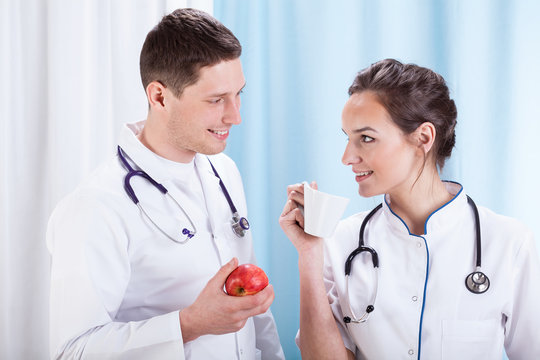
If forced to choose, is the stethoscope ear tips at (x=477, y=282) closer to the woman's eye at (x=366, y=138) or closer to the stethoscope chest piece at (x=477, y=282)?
the stethoscope chest piece at (x=477, y=282)

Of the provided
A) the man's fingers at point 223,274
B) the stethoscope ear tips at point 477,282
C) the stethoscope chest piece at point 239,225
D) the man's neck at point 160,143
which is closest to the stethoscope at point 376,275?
the stethoscope ear tips at point 477,282

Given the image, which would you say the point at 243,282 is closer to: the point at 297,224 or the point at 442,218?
the point at 297,224

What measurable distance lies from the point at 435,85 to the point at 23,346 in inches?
79.8

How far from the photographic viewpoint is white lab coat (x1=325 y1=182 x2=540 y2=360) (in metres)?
1.38

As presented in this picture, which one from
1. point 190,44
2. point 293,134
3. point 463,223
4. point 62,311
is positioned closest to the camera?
point 62,311

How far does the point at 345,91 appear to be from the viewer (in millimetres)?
2098

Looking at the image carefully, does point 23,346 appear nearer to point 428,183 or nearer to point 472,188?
point 428,183

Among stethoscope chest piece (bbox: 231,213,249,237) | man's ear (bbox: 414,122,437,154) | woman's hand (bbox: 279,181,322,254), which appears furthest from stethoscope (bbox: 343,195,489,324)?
stethoscope chest piece (bbox: 231,213,249,237)

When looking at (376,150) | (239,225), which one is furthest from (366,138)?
(239,225)

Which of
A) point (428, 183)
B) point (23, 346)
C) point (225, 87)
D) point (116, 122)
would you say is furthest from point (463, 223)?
point (23, 346)

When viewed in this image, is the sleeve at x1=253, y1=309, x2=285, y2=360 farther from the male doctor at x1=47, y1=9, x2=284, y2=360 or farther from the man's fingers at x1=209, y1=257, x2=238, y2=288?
the man's fingers at x1=209, y1=257, x2=238, y2=288

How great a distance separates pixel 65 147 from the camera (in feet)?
7.13

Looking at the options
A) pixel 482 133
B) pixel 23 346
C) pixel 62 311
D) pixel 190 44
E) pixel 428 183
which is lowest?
pixel 23 346

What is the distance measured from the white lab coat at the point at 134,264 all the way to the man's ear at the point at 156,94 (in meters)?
0.12
